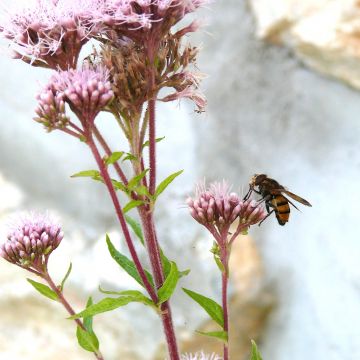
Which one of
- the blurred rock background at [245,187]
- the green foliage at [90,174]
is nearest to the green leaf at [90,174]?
the green foliage at [90,174]

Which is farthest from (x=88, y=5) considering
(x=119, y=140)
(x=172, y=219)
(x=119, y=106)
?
(x=172, y=219)

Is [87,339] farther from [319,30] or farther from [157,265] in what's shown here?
[319,30]

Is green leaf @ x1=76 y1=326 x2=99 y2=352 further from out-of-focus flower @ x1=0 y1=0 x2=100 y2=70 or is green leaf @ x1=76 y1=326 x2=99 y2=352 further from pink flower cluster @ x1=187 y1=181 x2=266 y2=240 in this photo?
out-of-focus flower @ x1=0 y1=0 x2=100 y2=70

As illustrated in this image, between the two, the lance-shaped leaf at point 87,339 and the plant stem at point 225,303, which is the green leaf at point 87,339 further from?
the plant stem at point 225,303

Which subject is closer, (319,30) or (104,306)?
(104,306)

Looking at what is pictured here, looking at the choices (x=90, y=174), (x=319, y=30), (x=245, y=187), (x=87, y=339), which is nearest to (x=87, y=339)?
(x=87, y=339)

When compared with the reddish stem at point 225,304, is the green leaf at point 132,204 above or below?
above

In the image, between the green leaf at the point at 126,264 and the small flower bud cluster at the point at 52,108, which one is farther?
the green leaf at the point at 126,264
